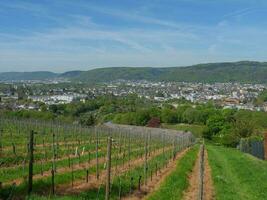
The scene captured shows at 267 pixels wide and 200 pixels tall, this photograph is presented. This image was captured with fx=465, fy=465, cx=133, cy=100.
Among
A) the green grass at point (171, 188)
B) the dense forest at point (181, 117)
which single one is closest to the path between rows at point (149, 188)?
the green grass at point (171, 188)

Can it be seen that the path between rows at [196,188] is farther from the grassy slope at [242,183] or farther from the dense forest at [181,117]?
the dense forest at [181,117]

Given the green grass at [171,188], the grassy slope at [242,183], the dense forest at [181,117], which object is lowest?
the dense forest at [181,117]

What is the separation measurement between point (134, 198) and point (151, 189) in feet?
8.50

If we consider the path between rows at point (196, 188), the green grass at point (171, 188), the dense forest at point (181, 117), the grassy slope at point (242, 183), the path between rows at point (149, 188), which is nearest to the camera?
the path between rows at point (149, 188)

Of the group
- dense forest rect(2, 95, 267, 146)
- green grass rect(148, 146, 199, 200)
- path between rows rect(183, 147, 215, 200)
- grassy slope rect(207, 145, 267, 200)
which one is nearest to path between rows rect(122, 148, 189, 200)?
green grass rect(148, 146, 199, 200)

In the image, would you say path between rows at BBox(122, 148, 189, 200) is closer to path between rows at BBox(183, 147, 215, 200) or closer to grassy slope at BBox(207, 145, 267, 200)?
path between rows at BBox(183, 147, 215, 200)

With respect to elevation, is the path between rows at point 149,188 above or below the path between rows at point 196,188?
above

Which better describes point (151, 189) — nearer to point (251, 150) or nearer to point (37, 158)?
point (37, 158)

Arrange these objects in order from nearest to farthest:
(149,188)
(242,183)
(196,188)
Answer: (149,188), (196,188), (242,183)

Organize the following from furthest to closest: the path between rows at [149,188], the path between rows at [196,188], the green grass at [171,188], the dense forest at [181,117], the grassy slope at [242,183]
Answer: the dense forest at [181,117] → the grassy slope at [242,183] → the path between rows at [196,188] → the green grass at [171,188] → the path between rows at [149,188]

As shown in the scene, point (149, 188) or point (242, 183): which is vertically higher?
point (149, 188)

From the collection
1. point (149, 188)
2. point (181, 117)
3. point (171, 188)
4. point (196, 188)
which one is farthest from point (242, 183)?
point (181, 117)

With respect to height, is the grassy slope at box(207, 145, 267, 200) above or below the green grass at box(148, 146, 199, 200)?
below

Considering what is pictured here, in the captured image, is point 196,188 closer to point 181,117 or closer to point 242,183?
point 242,183
